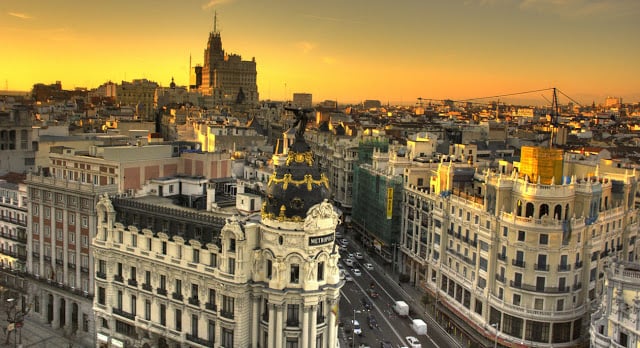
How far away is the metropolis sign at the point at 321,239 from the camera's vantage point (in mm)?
67562

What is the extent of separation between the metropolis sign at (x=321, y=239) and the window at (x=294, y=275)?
118 inches

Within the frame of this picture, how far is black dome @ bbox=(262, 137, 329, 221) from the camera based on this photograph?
2662 inches

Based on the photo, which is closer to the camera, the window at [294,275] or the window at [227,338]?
the window at [294,275]

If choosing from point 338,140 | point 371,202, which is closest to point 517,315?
point 371,202

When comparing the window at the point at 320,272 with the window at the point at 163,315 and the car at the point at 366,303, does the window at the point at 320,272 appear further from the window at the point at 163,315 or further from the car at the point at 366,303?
the car at the point at 366,303

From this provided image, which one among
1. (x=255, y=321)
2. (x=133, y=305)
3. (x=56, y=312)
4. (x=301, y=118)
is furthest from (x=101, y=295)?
(x=301, y=118)

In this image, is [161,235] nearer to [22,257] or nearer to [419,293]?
[22,257]

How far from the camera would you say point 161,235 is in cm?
7494

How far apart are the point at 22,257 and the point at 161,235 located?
40.8 meters

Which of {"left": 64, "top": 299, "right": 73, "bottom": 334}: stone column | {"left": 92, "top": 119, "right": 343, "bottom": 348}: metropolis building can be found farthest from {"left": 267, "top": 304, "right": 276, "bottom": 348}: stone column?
{"left": 64, "top": 299, "right": 73, "bottom": 334}: stone column

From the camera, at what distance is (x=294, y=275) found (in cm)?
6806

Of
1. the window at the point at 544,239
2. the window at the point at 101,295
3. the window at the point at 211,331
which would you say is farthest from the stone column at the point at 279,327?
the window at the point at 544,239

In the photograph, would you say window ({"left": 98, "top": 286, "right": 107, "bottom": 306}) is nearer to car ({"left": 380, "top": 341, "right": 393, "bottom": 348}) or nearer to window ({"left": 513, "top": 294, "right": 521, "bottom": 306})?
car ({"left": 380, "top": 341, "right": 393, "bottom": 348})

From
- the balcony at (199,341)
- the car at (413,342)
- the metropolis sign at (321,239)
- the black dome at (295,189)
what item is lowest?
the car at (413,342)
